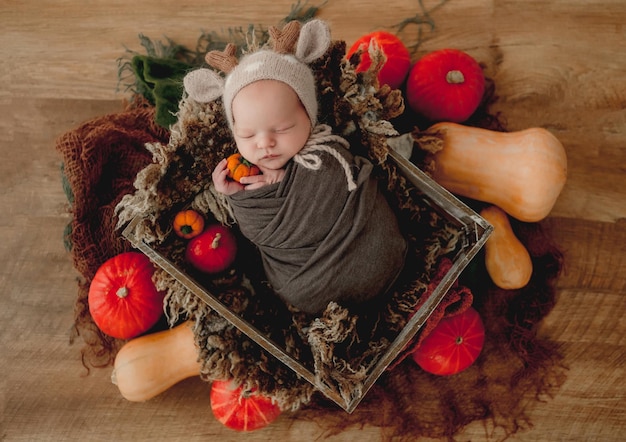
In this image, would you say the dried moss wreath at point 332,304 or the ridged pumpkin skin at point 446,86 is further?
the ridged pumpkin skin at point 446,86

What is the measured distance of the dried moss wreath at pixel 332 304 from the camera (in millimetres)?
1050

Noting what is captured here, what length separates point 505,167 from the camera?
1.13m

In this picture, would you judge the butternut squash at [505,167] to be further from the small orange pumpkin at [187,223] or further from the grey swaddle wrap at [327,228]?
the small orange pumpkin at [187,223]

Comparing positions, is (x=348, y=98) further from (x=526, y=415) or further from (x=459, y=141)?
(x=526, y=415)

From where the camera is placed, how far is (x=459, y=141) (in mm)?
1149

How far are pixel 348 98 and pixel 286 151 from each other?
0.63 feet

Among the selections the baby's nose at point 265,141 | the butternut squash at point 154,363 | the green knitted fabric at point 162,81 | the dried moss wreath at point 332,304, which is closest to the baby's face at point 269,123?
the baby's nose at point 265,141

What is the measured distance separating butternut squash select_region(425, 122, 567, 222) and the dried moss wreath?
Answer: 0.24 feet

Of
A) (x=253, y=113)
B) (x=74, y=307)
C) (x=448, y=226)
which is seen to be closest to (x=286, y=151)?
(x=253, y=113)

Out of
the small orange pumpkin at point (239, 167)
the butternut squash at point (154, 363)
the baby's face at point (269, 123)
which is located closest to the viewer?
the baby's face at point (269, 123)

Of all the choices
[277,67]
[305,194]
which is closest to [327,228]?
[305,194]

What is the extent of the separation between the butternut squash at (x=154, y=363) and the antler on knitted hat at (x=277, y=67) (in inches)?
19.9

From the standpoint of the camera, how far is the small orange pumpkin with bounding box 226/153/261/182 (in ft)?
3.35

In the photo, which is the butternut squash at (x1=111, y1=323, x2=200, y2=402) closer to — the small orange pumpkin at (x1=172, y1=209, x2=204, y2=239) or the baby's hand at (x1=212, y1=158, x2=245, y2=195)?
the small orange pumpkin at (x1=172, y1=209, x2=204, y2=239)
